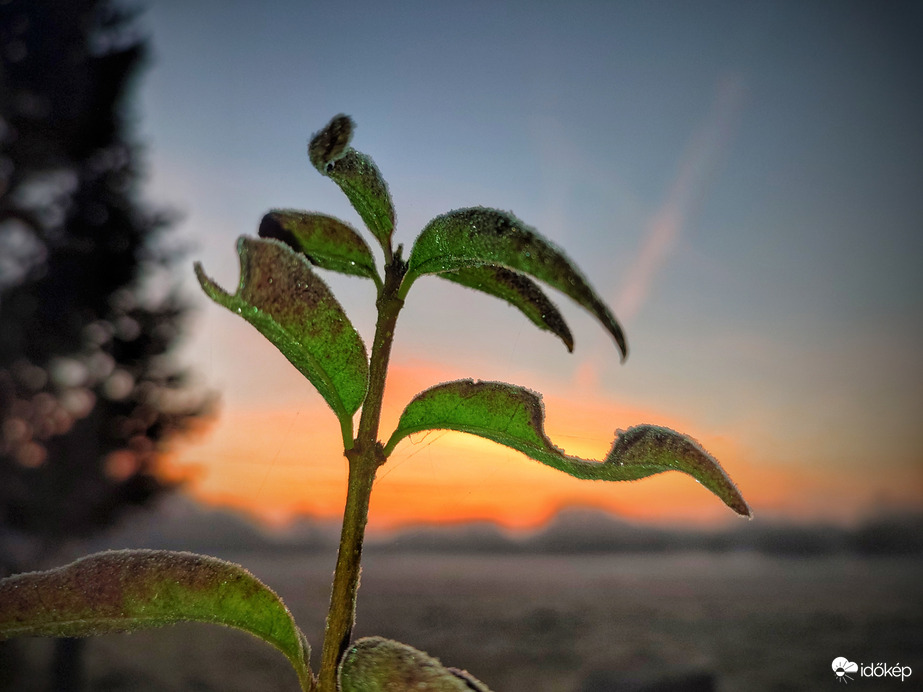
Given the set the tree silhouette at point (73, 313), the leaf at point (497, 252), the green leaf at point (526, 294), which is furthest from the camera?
the tree silhouette at point (73, 313)

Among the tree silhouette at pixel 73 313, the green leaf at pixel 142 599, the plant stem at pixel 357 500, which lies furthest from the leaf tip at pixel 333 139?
the tree silhouette at pixel 73 313

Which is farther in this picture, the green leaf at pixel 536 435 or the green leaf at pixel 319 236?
the green leaf at pixel 319 236

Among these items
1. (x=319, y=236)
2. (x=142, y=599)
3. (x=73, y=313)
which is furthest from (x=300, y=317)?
(x=73, y=313)

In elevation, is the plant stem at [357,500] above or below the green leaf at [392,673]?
above

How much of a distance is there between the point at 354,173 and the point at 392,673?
335 mm

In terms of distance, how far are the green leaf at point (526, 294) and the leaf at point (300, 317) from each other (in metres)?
0.09

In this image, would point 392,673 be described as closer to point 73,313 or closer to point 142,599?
point 142,599

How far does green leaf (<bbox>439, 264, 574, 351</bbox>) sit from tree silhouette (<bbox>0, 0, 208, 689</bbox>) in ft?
18.0

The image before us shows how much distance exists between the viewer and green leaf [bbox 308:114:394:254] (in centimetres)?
38

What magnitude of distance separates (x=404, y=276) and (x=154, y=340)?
5.51 metres

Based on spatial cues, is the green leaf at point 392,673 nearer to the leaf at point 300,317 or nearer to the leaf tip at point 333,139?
the leaf at point 300,317

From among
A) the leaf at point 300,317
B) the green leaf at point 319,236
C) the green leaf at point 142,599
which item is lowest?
the green leaf at point 142,599

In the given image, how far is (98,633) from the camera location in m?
0.41

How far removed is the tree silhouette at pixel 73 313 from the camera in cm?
499
